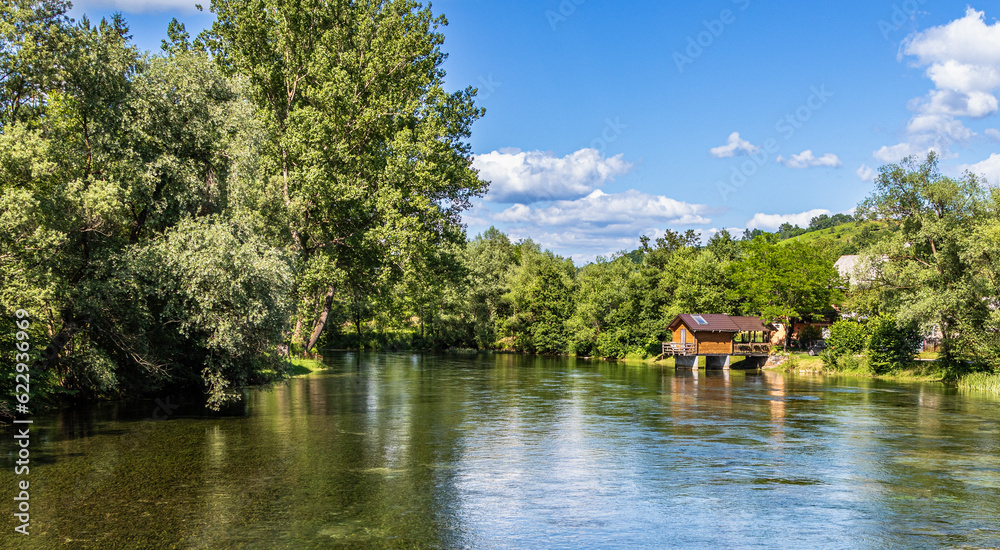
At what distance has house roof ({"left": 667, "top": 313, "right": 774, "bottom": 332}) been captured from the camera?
62.4 meters

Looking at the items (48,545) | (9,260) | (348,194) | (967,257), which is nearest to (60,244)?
(9,260)

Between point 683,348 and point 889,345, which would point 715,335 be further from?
point 889,345

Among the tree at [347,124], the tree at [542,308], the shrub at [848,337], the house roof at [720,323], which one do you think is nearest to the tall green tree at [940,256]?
the shrub at [848,337]

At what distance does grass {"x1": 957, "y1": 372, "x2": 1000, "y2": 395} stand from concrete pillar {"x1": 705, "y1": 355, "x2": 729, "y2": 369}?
71.0ft

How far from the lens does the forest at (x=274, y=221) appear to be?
71.8ft

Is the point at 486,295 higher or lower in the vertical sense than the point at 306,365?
higher

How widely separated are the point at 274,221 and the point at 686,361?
136ft

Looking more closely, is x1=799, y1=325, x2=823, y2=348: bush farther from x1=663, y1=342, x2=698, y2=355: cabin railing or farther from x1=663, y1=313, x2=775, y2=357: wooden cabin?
x1=663, y1=342, x2=698, y2=355: cabin railing

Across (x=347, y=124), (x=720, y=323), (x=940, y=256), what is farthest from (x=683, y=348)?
(x=347, y=124)

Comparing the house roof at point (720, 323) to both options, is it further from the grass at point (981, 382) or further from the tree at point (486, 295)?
the tree at point (486, 295)

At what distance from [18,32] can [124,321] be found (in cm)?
1015

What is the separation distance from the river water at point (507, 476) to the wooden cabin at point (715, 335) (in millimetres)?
30914

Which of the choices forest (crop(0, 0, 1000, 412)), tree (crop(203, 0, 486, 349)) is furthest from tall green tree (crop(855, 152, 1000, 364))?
tree (crop(203, 0, 486, 349))

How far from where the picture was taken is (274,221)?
1582 inches
